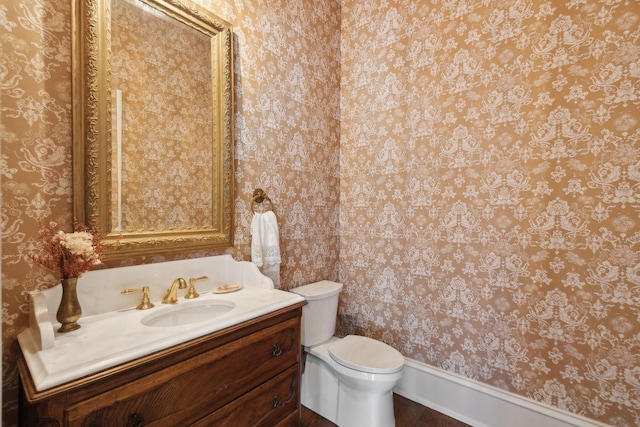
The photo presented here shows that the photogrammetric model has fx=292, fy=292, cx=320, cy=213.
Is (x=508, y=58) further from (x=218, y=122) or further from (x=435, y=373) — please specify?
(x=435, y=373)

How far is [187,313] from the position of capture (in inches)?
53.1

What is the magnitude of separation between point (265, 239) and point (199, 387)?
85 centimetres

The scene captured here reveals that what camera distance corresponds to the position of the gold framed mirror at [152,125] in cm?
114

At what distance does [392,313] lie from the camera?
211cm

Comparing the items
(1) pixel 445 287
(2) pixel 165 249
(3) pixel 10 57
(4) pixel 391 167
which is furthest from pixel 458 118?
(3) pixel 10 57

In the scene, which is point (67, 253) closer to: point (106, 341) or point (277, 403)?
point (106, 341)

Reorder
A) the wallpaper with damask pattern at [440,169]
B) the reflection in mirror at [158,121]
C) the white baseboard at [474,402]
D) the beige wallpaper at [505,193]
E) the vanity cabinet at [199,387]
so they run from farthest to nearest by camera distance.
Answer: the white baseboard at [474,402]
the beige wallpaper at [505,193]
the reflection in mirror at [158,121]
the wallpaper with damask pattern at [440,169]
the vanity cabinet at [199,387]

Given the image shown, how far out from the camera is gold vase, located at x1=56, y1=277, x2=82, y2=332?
3.26 feet

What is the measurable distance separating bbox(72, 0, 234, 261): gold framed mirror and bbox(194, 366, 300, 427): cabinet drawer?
72 centimetres

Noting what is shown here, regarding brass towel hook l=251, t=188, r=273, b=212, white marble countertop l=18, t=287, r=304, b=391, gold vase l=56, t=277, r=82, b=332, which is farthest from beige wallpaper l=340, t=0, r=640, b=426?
gold vase l=56, t=277, r=82, b=332

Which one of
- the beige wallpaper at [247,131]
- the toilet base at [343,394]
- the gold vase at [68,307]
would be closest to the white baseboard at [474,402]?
the toilet base at [343,394]

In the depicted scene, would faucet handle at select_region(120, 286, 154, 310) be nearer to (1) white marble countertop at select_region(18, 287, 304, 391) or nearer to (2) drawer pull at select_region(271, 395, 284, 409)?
(1) white marble countertop at select_region(18, 287, 304, 391)

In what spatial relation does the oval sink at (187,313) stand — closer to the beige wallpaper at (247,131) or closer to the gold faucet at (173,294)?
the gold faucet at (173,294)

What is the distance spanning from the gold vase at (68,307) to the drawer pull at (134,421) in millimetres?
398
